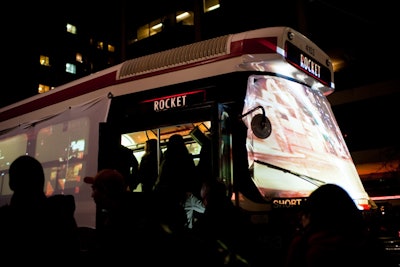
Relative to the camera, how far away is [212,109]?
4090 millimetres

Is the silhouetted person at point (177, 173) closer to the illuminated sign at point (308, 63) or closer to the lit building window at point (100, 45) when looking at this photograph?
the illuminated sign at point (308, 63)

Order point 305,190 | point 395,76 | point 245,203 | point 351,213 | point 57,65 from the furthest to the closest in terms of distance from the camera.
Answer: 1. point 57,65
2. point 395,76
3. point 305,190
4. point 245,203
5. point 351,213

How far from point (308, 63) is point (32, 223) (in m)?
3.80

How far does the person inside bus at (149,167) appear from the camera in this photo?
5109 millimetres

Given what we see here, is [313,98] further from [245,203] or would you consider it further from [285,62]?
[245,203]

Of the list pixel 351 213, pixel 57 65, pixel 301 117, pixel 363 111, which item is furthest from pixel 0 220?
pixel 57 65

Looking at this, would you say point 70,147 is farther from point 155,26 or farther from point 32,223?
point 155,26

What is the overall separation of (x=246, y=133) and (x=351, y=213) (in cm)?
188

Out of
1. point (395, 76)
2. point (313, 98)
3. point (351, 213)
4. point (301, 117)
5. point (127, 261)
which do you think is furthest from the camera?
point (395, 76)

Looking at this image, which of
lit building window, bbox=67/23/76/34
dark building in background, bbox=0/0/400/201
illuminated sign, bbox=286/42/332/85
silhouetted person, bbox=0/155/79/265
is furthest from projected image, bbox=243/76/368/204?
lit building window, bbox=67/23/76/34

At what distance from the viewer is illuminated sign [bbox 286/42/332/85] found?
4.65 metres

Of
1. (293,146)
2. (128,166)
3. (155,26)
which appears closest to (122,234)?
(293,146)

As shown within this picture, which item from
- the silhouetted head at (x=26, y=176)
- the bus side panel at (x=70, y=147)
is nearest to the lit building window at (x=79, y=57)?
the bus side panel at (x=70, y=147)

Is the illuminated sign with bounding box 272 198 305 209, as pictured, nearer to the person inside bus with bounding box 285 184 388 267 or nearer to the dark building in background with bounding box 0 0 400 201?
the person inside bus with bounding box 285 184 388 267
